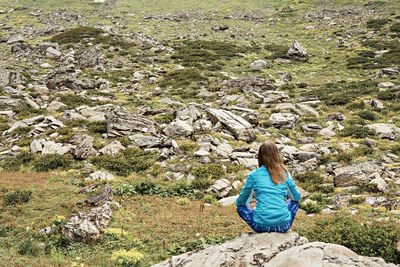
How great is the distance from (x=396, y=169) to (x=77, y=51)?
130 feet

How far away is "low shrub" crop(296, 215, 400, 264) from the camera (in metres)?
5.47

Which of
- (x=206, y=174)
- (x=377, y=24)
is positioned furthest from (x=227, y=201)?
(x=377, y=24)

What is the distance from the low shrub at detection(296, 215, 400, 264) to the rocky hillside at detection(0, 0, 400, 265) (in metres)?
0.03

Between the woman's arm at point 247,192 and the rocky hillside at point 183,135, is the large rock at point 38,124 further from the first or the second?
the woman's arm at point 247,192

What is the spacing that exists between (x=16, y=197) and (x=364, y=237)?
37.9 feet

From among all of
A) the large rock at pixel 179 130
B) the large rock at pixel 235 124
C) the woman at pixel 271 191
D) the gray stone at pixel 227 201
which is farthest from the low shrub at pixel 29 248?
the large rock at pixel 235 124

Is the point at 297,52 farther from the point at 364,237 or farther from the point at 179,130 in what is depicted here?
the point at 364,237

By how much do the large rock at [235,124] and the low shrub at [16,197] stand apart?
12.2m

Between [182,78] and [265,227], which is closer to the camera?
[265,227]

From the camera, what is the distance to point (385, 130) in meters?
16.4

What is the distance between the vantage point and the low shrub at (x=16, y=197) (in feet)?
29.9

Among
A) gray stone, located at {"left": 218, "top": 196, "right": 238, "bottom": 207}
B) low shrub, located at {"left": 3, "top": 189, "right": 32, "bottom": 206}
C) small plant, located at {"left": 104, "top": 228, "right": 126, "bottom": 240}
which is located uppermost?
small plant, located at {"left": 104, "top": 228, "right": 126, "bottom": 240}

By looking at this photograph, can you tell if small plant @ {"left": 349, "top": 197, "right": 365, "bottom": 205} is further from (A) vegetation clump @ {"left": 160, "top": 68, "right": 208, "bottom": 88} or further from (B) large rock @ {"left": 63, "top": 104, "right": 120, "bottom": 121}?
(A) vegetation clump @ {"left": 160, "top": 68, "right": 208, "bottom": 88}

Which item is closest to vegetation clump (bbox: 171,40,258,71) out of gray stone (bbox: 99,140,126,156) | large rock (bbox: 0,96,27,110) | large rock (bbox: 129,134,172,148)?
large rock (bbox: 129,134,172,148)
